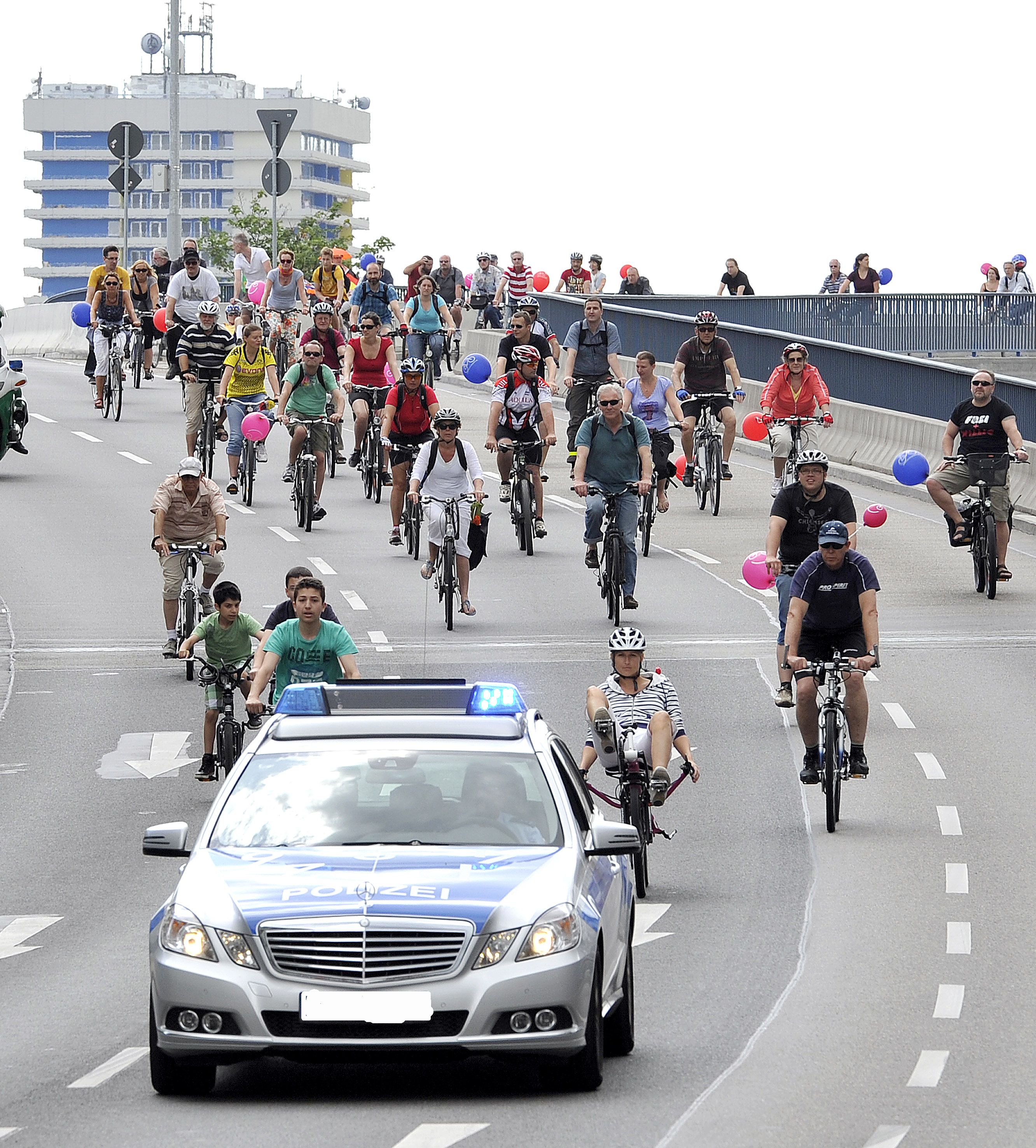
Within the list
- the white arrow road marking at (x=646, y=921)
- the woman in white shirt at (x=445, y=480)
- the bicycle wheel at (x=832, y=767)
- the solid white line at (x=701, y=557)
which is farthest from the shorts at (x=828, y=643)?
the solid white line at (x=701, y=557)

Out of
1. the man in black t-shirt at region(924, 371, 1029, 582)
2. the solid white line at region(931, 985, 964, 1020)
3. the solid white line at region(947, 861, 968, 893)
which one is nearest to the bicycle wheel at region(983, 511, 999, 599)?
the man in black t-shirt at region(924, 371, 1029, 582)

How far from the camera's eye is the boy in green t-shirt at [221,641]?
1748 centimetres

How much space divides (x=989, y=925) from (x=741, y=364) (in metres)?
30.2

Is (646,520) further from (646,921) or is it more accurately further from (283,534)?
(646,921)

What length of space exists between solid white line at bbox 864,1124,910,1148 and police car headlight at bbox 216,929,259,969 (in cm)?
219

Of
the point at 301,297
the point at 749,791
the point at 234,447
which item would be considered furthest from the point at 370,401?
the point at 749,791

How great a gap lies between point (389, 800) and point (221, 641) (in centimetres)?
806

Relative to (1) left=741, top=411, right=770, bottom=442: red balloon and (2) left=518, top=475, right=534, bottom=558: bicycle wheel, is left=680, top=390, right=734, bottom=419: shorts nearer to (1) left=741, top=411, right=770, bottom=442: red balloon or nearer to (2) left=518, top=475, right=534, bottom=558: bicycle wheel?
(1) left=741, top=411, right=770, bottom=442: red balloon

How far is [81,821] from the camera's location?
16.8 meters

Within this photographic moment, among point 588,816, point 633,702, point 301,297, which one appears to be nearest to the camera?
point 588,816

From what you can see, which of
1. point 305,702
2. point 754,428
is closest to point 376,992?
point 305,702

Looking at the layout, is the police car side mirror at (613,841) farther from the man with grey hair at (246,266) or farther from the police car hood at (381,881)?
the man with grey hair at (246,266)

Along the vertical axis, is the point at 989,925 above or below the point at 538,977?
below

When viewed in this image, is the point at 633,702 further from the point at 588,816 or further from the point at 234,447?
the point at 234,447
